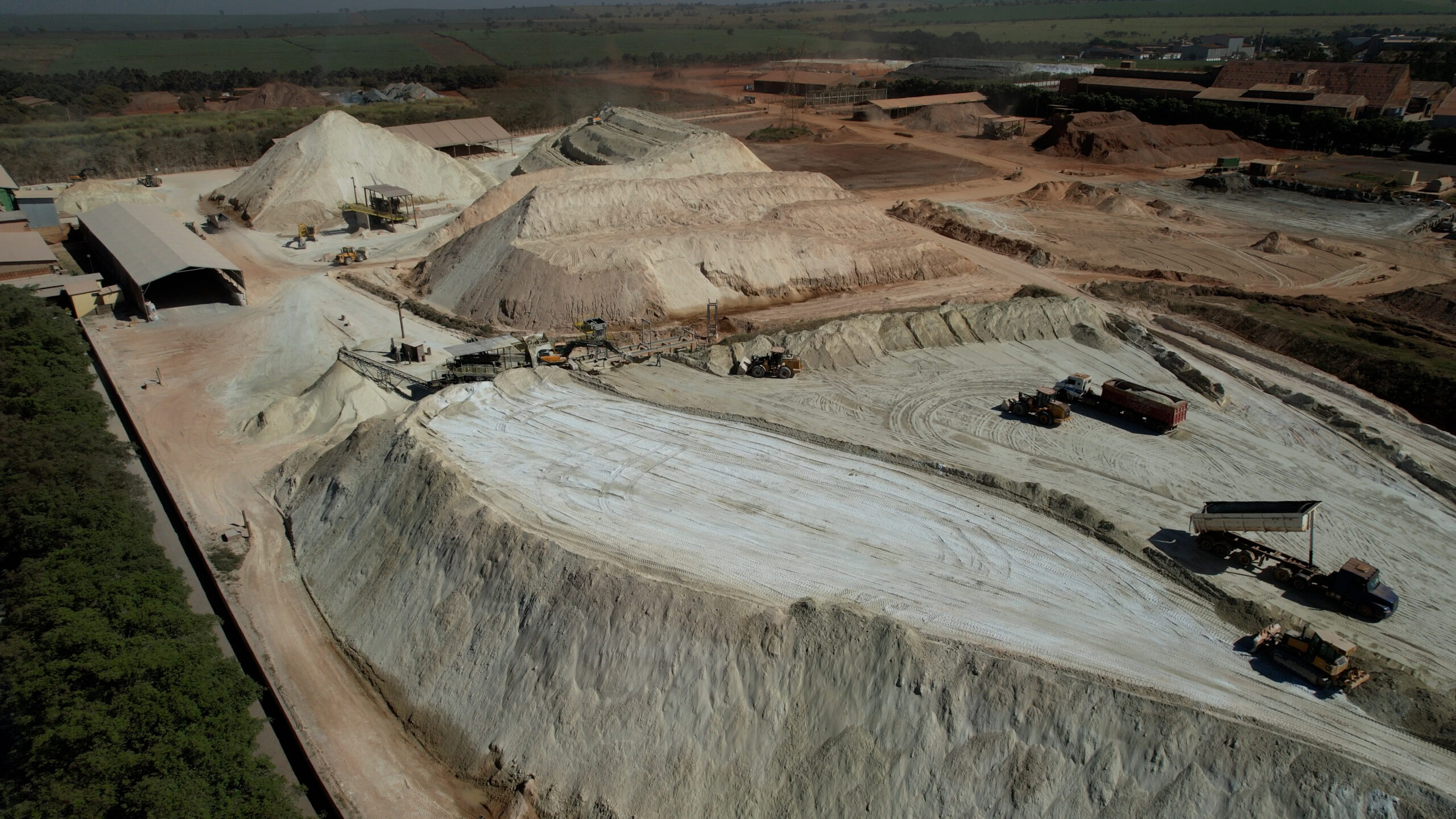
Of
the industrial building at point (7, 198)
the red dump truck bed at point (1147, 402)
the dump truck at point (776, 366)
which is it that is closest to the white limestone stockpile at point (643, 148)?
the dump truck at point (776, 366)

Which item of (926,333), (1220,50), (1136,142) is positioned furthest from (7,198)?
(1220,50)

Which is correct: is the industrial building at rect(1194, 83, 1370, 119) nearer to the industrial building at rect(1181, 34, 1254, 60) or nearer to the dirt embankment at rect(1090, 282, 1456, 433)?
the dirt embankment at rect(1090, 282, 1456, 433)

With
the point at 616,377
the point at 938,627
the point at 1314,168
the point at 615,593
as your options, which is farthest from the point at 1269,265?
the point at 615,593

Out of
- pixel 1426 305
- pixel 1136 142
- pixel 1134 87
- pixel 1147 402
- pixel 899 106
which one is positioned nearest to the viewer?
pixel 1147 402

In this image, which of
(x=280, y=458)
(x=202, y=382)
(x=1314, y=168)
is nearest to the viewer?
(x=280, y=458)

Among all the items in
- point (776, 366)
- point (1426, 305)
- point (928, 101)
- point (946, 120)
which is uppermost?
point (928, 101)

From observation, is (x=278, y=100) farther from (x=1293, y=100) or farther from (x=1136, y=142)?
(x=1293, y=100)

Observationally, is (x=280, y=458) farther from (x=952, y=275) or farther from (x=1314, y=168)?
(x=1314, y=168)
